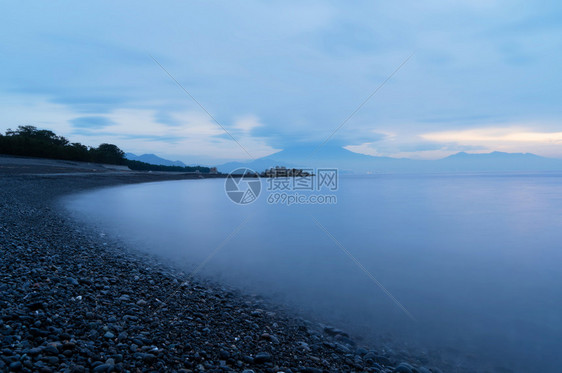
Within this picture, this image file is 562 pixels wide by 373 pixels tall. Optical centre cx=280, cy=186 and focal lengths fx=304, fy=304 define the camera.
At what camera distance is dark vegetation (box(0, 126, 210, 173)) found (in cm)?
5116

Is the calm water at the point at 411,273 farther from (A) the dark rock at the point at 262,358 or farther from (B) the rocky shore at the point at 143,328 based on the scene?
(A) the dark rock at the point at 262,358

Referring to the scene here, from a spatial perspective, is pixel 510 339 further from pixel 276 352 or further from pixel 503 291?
pixel 276 352

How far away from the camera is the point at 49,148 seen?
Answer: 56094 mm

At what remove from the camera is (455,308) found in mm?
5488

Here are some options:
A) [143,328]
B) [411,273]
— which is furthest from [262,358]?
[411,273]

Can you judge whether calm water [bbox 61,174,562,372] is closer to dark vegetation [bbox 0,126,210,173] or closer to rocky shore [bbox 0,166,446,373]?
rocky shore [bbox 0,166,446,373]

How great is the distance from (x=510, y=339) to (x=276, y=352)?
11.9 ft

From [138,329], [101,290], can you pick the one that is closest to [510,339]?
[138,329]

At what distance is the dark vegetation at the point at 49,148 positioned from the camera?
5116 centimetres

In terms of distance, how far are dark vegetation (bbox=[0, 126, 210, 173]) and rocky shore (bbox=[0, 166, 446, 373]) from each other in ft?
199

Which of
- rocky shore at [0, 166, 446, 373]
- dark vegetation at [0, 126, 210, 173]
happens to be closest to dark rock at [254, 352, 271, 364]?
rocky shore at [0, 166, 446, 373]

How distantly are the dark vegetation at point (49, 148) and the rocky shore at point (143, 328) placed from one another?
199ft

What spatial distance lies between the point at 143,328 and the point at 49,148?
6742 cm

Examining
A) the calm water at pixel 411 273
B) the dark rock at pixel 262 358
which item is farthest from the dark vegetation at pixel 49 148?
the dark rock at pixel 262 358
